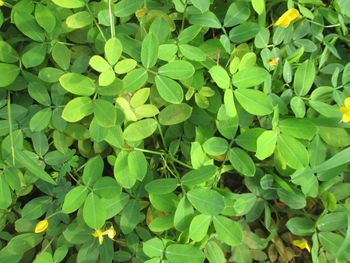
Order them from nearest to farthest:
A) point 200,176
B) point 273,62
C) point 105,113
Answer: point 105,113 < point 200,176 < point 273,62

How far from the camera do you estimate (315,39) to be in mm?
1853

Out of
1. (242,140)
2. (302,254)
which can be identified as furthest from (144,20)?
(302,254)

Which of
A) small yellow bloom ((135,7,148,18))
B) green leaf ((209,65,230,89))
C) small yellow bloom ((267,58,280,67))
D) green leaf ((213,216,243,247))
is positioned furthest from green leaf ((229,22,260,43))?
green leaf ((213,216,243,247))

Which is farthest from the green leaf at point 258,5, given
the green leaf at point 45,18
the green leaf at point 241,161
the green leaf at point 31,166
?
the green leaf at point 31,166

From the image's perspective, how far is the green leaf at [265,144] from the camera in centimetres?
152

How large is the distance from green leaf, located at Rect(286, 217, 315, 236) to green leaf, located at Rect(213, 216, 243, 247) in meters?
0.31

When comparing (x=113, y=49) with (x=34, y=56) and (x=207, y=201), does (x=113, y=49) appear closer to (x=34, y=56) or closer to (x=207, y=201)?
(x=34, y=56)

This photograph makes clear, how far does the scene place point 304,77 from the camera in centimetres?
166

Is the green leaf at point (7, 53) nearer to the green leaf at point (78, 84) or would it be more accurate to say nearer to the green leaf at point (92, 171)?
the green leaf at point (78, 84)

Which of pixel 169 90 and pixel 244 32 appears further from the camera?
pixel 244 32

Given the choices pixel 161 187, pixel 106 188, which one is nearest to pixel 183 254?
pixel 161 187

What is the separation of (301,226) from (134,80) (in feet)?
2.87

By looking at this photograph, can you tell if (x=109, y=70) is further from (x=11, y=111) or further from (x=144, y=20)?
(x=11, y=111)

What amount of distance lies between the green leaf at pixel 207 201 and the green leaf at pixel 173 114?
0.25 m
